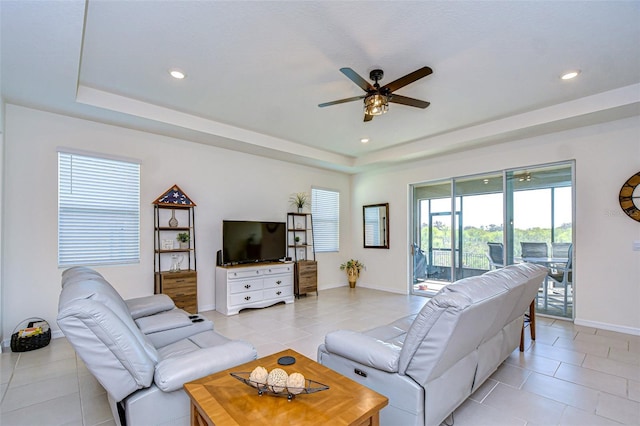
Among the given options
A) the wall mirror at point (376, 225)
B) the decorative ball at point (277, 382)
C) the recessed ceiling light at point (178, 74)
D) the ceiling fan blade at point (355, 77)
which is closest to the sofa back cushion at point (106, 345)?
the decorative ball at point (277, 382)

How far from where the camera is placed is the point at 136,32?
260cm

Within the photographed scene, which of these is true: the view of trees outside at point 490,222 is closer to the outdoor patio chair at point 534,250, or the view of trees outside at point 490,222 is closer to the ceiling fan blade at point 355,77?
the outdoor patio chair at point 534,250

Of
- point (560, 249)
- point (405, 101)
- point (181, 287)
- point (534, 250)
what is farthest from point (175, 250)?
point (560, 249)

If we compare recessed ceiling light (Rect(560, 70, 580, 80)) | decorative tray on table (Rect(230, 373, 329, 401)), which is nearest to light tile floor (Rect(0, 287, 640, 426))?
decorative tray on table (Rect(230, 373, 329, 401))

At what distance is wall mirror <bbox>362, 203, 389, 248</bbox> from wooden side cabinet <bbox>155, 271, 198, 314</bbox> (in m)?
3.99

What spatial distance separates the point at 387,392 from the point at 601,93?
436cm

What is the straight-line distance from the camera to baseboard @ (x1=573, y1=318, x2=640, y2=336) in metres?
3.99

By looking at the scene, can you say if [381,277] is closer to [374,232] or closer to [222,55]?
[374,232]

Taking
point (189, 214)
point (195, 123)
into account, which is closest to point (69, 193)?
point (189, 214)

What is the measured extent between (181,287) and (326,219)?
357 centimetres

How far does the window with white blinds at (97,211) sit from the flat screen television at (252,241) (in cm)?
129

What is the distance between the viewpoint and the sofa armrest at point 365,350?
1876 mm

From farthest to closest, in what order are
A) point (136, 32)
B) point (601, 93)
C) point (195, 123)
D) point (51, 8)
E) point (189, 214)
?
point (189, 214), point (195, 123), point (601, 93), point (136, 32), point (51, 8)

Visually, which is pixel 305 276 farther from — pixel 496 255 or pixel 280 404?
pixel 280 404
